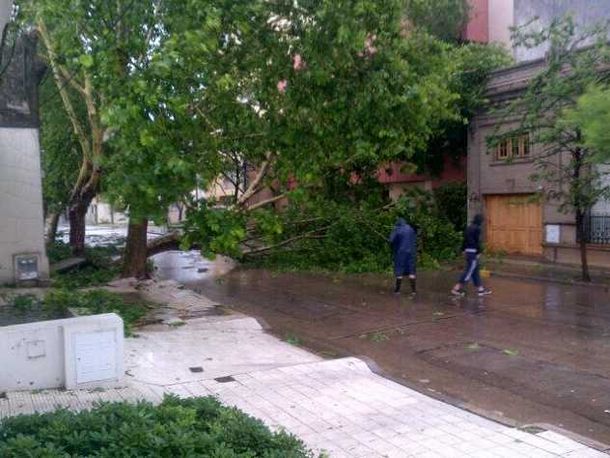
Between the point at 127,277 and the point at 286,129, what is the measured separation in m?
5.70

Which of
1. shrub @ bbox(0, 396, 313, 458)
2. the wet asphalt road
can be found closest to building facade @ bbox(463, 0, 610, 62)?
the wet asphalt road

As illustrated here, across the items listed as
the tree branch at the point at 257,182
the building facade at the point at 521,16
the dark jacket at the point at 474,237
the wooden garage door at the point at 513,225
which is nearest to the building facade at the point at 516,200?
the wooden garage door at the point at 513,225

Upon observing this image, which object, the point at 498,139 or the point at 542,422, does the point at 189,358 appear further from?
the point at 498,139

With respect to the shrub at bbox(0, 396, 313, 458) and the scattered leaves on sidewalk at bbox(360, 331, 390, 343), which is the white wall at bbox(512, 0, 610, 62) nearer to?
the scattered leaves on sidewalk at bbox(360, 331, 390, 343)

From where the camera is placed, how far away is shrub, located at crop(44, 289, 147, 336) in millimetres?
10047

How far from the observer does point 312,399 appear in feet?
23.3

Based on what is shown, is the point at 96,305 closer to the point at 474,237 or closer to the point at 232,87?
the point at 232,87

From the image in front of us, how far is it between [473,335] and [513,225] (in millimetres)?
11813

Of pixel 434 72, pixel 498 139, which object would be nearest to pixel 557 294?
pixel 498 139

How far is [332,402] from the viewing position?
7008 millimetres

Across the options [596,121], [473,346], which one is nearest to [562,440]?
[596,121]

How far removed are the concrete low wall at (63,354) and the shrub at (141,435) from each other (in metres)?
2.84

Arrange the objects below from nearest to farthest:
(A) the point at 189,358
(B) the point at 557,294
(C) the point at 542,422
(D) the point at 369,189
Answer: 1. (C) the point at 542,422
2. (A) the point at 189,358
3. (B) the point at 557,294
4. (D) the point at 369,189

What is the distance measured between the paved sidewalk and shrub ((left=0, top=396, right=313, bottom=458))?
157 cm
